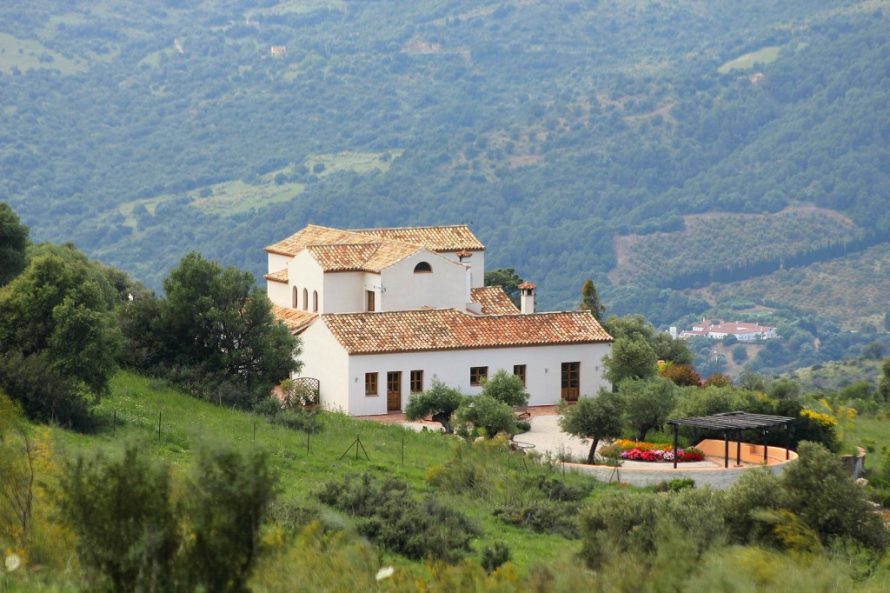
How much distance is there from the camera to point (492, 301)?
144 feet

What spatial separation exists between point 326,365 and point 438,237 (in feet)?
29.0

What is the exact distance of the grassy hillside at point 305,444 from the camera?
22.0m

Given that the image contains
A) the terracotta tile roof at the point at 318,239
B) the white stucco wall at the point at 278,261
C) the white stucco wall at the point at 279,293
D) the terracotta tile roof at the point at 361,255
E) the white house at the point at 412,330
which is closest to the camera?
the white house at the point at 412,330

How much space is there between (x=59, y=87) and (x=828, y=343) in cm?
10000

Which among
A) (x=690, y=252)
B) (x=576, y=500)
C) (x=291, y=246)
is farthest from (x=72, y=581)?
(x=690, y=252)

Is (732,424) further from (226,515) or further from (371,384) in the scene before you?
(226,515)

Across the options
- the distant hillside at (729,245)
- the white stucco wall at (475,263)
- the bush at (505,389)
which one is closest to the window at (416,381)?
the bush at (505,389)

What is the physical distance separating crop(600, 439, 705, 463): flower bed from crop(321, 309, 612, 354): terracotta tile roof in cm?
742

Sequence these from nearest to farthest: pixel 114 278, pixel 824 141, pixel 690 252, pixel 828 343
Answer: pixel 114 278
pixel 828 343
pixel 690 252
pixel 824 141

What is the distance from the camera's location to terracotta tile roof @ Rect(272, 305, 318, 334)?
135ft

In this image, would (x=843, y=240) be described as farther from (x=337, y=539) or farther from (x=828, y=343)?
(x=337, y=539)

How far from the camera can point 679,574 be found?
14625 mm

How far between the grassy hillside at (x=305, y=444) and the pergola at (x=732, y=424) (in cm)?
277

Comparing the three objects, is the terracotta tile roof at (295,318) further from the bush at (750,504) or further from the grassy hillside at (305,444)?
the bush at (750,504)
